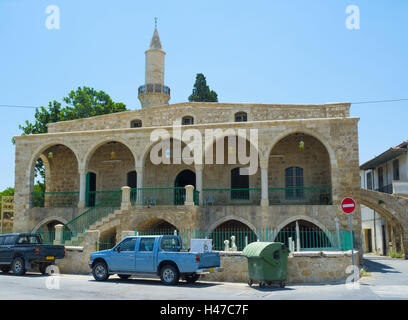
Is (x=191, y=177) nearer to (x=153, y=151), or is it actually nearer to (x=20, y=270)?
(x=153, y=151)

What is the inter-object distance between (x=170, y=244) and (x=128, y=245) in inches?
45.3

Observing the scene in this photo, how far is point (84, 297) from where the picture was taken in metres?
8.85

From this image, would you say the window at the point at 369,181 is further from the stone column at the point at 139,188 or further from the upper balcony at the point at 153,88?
the stone column at the point at 139,188

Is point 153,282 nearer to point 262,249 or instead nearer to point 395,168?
point 262,249

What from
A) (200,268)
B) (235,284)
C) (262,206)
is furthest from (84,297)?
(262,206)

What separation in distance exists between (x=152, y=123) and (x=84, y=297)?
15680 mm

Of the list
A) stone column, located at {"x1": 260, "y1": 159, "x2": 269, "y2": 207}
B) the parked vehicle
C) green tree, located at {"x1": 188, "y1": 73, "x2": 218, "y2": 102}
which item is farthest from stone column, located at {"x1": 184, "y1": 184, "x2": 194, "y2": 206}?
green tree, located at {"x1": 188, "y1": 73, "x2": 218, "y2": 102}

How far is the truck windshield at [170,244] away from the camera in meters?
11.7

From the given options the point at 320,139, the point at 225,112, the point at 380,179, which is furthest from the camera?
the point at 380,179

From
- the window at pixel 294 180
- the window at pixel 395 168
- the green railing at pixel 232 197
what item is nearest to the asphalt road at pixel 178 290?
the window at pixel 294 180

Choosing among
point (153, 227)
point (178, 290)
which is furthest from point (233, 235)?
point (178, 290)

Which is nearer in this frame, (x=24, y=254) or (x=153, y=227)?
(x=24, y=254)

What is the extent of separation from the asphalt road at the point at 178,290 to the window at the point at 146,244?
90cm

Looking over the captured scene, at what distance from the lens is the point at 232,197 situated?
70.8 ft
